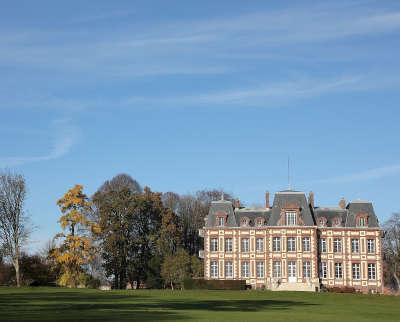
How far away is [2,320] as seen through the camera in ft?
67.5

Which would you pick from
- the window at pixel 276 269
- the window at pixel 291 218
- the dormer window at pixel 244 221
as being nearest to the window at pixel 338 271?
→ the window at pixel 276 269

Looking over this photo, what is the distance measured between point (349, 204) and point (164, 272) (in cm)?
2136

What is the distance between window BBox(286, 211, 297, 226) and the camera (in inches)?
2761

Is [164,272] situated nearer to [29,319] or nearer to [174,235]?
[174,235]

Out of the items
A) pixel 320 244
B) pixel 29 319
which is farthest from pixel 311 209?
pixel 29 319

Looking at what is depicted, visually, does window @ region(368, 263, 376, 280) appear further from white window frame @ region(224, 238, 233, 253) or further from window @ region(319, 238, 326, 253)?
white window frame @ region(224, 238, 233, 253)

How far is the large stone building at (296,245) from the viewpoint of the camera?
6938 centimetres

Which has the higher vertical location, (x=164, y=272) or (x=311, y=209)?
(x=311, y=209)

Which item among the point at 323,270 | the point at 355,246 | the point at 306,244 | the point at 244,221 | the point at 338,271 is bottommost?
the point at 338,271

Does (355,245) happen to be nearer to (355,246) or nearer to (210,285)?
(355,246)

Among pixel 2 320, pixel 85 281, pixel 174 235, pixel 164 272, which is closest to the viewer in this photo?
pixel 2 320

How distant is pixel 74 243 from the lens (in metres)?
60.6

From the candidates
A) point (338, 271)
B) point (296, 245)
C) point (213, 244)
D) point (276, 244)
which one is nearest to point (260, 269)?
point (276, 244)

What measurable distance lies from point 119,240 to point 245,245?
13.5m
